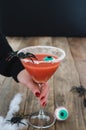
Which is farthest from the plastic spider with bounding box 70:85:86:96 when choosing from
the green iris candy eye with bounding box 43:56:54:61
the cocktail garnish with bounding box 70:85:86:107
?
the green iris candy eye with bounding box 43:56:54:61

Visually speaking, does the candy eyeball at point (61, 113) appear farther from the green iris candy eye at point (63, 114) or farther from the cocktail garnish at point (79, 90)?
the cocktail garnish at point (79, 90)

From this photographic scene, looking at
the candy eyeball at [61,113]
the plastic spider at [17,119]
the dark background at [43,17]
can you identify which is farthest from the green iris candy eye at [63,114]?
the dark background at [43,17]

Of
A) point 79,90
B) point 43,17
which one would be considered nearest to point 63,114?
point 79,90

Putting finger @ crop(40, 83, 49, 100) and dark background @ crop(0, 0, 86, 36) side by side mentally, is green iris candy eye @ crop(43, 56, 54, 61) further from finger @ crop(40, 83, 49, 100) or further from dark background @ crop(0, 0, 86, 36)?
dark background @ crop(0, 0, 86, 36)

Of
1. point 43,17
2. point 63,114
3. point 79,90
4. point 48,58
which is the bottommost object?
point 43,17

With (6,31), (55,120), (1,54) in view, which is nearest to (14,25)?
(6,31)

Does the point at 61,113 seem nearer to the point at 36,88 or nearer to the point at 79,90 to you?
the point at 36,88
